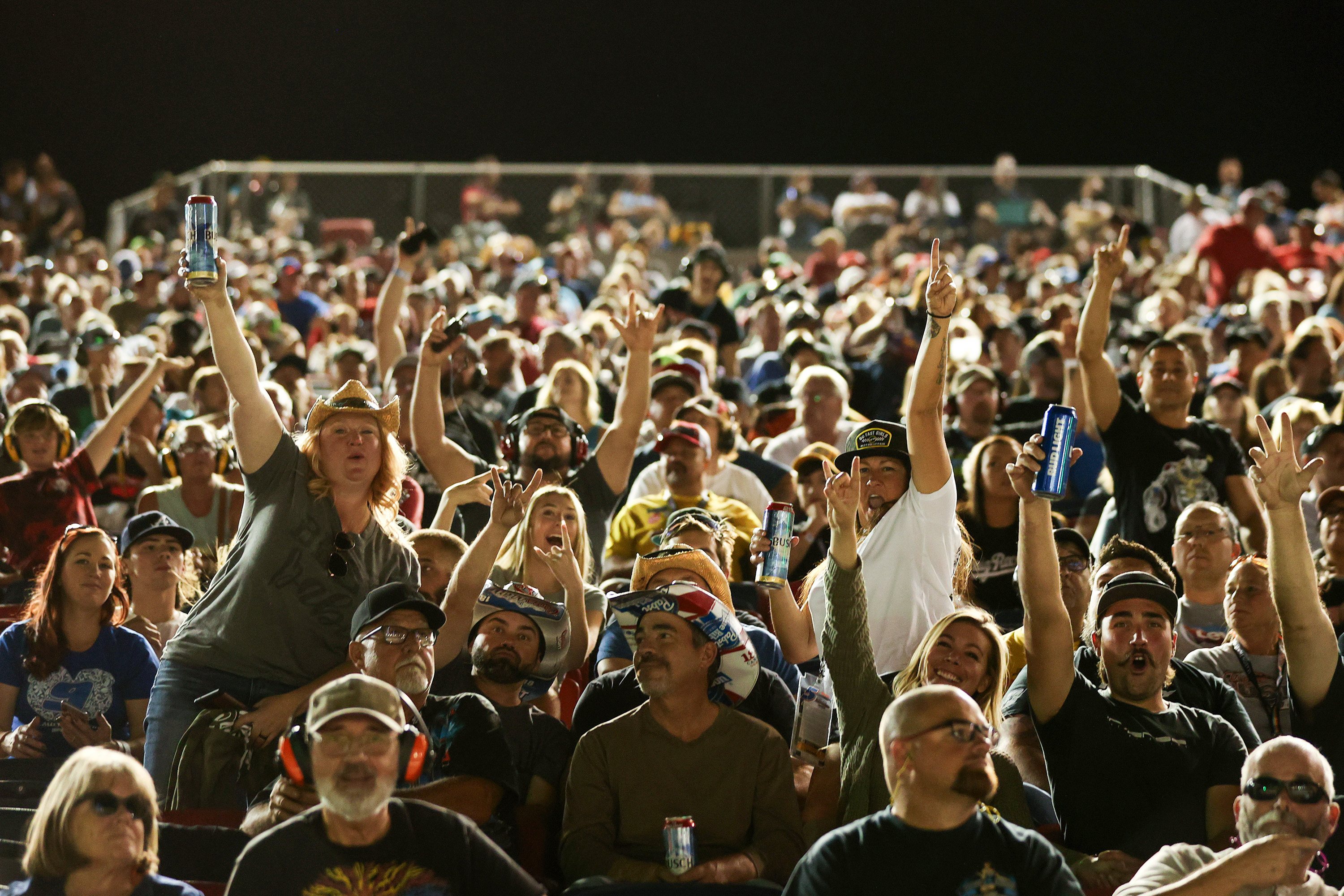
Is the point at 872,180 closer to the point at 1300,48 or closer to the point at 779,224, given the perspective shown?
the point at 779,224

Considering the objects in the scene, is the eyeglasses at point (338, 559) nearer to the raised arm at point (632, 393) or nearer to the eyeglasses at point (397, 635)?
the eyeglasses at point (397, 635)

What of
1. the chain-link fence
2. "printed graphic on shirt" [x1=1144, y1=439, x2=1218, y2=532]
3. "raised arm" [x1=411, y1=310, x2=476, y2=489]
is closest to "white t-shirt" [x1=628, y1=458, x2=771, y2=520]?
"raised arm" [x1=411, y1=310, x2=476, y2=489]

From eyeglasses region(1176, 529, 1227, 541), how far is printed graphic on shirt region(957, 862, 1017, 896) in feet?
8.28

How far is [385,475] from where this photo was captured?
4.64m

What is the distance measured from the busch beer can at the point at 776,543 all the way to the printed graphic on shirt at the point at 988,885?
5.54 ft

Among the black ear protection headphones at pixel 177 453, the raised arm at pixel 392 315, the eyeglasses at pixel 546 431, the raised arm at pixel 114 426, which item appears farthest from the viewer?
the raised arm at pixel 392 315

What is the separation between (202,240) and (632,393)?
2.20 meters

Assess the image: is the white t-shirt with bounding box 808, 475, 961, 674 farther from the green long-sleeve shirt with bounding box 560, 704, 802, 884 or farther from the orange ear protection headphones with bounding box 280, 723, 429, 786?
the orange ear protection headphones with bounding box 280, 723, 429, 786

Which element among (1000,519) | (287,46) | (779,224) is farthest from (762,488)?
(287,46)

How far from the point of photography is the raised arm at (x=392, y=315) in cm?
752

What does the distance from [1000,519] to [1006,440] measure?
0.30m

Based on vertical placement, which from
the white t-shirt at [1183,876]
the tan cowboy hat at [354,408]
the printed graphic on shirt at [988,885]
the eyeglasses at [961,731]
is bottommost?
the white t-shirt at [1183,876]

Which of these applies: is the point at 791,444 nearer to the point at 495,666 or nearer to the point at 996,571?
the point at 996,571

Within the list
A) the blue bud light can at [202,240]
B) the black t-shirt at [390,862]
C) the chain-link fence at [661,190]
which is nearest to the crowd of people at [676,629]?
the black t-shirt at [390,862]
